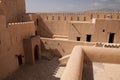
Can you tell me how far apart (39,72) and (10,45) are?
3.31 meters

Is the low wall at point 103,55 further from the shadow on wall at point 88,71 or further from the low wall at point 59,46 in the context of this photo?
the low wall at point 59,46

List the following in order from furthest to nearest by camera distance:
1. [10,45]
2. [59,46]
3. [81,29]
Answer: [81,29], [59,46], [10,45]

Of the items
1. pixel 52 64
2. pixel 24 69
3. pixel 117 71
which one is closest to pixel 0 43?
pixel 24 69

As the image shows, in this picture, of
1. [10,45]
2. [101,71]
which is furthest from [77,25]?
[101,71]

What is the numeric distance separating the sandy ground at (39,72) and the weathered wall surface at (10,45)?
597 mm

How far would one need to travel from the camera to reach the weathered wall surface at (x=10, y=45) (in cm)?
925

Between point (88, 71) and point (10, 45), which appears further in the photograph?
point (10, 45)

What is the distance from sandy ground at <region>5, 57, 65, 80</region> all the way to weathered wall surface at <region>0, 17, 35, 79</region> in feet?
1.96

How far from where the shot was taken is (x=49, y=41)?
655 inches

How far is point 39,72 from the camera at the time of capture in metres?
11.6

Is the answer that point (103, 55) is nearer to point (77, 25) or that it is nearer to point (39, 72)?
point (39, 72)

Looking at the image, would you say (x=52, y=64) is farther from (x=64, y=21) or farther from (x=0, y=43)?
(x=64, y=21)

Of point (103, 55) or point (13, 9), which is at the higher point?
point (13, 9)

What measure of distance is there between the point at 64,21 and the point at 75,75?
750 inches
